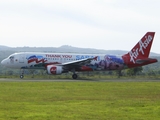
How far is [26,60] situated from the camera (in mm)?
49562

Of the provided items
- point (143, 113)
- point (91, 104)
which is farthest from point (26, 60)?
point (143, 113)

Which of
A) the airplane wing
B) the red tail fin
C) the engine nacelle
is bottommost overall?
the engine nacelle

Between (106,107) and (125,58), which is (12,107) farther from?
(125,58)

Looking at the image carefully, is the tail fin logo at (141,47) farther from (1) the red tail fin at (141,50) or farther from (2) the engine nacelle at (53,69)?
(2) the engine nacelle at (53,69)

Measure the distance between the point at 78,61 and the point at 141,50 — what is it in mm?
10279

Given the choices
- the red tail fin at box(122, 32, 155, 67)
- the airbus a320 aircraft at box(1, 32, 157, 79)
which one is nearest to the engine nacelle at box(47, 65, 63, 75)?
the airbus a320 aircraft at box(1, 32, 157, 79)

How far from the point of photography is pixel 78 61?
4938 centimetres

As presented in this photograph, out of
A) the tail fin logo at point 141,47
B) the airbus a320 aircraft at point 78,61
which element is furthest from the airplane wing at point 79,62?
the tail fin logo at point 141,47

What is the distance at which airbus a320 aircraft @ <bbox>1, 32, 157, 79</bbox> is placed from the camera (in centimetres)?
4956

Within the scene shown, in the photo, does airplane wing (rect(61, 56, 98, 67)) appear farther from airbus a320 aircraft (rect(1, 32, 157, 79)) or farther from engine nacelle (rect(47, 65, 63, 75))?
engine nacelle (rect(47, 65, 63, 75))

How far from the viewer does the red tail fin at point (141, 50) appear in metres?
53.2

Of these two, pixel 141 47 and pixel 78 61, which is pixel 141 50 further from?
pixel 78 61

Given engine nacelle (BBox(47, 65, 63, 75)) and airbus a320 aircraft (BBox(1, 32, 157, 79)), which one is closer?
engine nacelle (BBox(47, 65, 63, 75))

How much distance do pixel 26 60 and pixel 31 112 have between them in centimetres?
3399
